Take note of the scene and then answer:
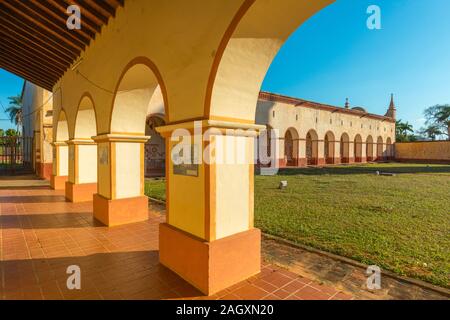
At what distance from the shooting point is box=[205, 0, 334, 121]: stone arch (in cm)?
264

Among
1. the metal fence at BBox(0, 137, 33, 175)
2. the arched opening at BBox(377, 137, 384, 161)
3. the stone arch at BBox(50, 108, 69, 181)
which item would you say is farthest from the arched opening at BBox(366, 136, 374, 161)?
the metal fence at BBox(0, 137, 33, 175)

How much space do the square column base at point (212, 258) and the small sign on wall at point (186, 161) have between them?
84 cm

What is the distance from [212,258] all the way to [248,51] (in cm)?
256

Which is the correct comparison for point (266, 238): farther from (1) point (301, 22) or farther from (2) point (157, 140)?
(2) point (157, 140)

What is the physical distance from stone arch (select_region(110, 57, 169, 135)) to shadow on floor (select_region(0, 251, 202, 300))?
2.87 meters

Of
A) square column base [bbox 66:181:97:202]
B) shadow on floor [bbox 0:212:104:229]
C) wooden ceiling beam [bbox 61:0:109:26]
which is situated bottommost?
shadow on floor [bbox 0:212:104:229]

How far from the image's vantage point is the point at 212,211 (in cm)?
303

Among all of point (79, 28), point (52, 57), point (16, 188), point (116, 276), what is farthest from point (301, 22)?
point (16, 188)

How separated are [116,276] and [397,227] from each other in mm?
5745

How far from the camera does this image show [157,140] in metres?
19.1

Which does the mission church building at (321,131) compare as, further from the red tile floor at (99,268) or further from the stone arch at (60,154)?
the red tile floor at (99,268)

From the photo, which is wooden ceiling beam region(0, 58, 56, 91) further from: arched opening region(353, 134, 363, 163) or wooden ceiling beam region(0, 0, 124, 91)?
arched opening region(353, 134, 363, 163)

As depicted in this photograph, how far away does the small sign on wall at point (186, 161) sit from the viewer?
127 inches
